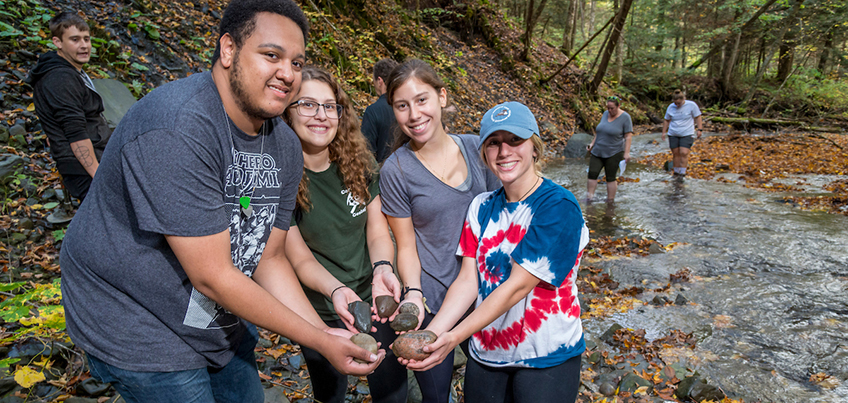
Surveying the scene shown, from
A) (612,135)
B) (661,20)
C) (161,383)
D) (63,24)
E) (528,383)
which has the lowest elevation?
(612,135)

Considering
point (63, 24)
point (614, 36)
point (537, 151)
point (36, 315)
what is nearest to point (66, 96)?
point (63, 24)

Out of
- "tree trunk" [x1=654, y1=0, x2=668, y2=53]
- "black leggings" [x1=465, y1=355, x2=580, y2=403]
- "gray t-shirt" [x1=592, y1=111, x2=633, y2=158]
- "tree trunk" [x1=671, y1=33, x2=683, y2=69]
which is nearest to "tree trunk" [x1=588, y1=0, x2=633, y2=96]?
"gray t-shirt" [x1=592, y1=111, x2=633, y2=158]

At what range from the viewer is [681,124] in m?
10.6

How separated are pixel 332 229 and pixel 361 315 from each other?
1.82 ft

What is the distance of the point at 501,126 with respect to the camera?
2148mm

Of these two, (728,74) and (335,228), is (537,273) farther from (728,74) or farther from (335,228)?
(728,74)

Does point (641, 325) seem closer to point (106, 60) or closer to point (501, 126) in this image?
point (501, 126)

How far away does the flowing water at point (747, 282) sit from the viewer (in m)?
3.87

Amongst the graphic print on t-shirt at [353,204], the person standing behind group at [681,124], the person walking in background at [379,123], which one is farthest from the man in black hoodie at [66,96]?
the person standing behind group at [681,124]

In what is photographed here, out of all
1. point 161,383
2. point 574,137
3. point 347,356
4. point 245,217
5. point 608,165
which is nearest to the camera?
point 161,383

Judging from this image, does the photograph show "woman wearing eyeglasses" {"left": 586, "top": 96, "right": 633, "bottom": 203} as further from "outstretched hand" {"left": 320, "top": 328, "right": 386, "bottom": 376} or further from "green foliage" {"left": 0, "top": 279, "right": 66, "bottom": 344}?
"green foliage" {"left": 0, "top": 279, "right": 66, "bottom": 344}

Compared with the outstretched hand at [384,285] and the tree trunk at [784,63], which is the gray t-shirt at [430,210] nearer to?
the outstretched hand at [384,285]

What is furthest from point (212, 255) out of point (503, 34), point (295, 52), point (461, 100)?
point (503, 34)

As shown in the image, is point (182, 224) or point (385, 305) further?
point (385, 305)
